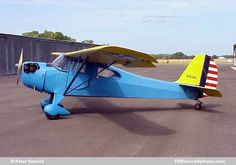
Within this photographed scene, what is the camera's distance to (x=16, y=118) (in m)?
9.28

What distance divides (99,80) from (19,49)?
2865cm

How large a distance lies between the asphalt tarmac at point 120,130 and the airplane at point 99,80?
575 millimetres

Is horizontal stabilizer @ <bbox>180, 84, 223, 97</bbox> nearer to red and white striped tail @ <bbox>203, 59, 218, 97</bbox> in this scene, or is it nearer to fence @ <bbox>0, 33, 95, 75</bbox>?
red and white striped tail @ <bbox>203, 59, 218, 97</bbox>

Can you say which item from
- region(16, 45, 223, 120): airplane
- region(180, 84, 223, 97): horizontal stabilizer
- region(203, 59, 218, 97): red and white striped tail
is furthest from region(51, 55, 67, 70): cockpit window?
region(203, 59, 218, 97): red and white striped tail

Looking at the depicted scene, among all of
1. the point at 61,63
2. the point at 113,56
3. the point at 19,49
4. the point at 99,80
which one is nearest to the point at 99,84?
the point at 99,80

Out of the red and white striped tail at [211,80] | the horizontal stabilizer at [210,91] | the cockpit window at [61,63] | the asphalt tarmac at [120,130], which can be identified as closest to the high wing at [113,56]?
the cockpit window at [61,63]

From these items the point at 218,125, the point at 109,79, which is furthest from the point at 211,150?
the point at 109,79

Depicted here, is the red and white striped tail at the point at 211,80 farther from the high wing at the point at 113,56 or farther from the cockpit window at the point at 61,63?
the cockpit window at the point at 61,63

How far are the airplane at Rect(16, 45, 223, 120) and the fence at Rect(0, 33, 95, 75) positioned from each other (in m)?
25.0

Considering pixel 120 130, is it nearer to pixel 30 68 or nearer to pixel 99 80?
pixel 99 80

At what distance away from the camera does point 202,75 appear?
35.0 feet

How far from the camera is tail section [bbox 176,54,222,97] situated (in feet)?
34.8

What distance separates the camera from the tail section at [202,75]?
34.8ft

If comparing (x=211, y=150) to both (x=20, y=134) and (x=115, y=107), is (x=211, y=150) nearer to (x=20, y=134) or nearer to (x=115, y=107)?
(x=20, y=134)
